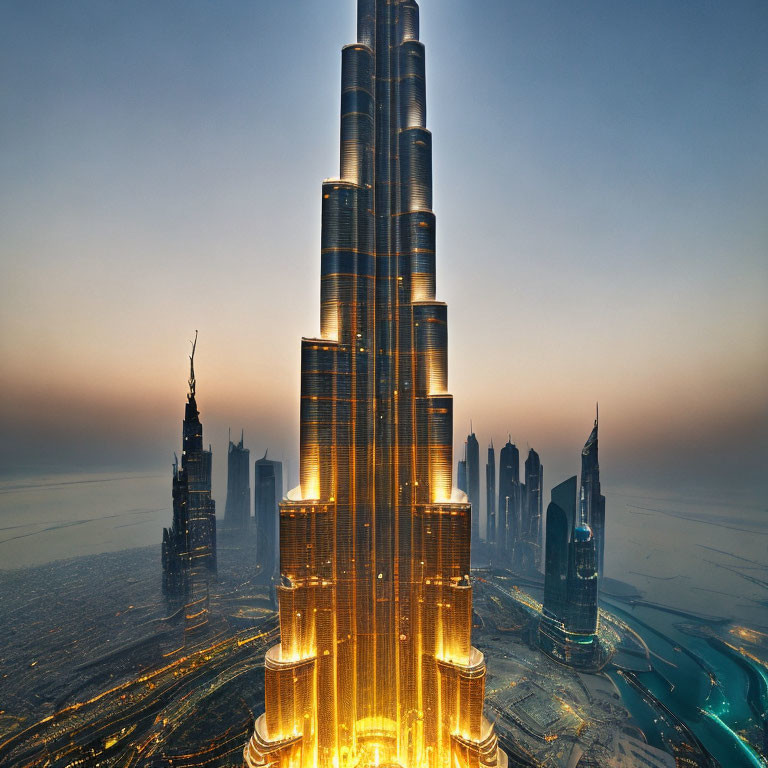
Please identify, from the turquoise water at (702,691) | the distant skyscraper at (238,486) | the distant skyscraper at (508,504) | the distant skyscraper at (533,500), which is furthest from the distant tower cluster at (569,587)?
the distant skyscraper at (238,486)

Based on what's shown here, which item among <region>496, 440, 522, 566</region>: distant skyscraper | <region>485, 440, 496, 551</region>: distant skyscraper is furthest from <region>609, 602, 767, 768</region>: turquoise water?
<region>485, 440, 496, 551</region>: distant skyscraper

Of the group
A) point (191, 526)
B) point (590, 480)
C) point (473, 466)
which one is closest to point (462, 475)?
point (473, 466)

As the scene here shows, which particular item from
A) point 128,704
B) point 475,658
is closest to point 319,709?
point 475,658

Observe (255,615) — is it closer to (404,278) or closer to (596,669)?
(596,669)

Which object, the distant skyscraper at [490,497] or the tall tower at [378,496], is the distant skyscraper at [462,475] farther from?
the tall tower at [378,496]

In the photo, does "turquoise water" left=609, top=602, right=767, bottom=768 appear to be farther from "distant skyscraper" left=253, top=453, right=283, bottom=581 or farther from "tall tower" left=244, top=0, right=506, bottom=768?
"distant skyscraper" left=253, top=453, right=283, bottom=581

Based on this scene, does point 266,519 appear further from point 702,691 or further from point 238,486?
point 702,691
